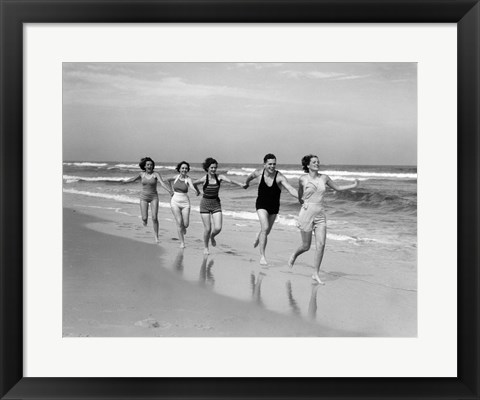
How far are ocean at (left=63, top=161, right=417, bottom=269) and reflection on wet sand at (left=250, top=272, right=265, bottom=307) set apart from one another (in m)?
0.60

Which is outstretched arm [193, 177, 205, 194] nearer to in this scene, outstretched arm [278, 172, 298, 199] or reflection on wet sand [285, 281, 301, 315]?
outstretched arm [278, 172, 298, 199]

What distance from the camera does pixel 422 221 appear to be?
451 centimetres

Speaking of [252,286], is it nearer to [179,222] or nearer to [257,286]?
[257,286]

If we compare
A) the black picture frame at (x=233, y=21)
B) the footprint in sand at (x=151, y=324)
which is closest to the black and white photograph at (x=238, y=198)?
the footprint in sand at (x=151, y=324)

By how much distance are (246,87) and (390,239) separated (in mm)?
2201

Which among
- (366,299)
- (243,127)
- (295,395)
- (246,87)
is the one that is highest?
(246,87)

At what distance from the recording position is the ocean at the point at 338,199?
4855mm

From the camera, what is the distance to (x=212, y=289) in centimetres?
524

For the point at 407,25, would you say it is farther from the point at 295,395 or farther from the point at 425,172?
the point at 295,395

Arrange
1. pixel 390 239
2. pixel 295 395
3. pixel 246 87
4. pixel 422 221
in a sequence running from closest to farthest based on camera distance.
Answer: pixel 295 395
pixel 422 221
pixel 246 87
pixel 390 239

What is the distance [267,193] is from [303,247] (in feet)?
2.38

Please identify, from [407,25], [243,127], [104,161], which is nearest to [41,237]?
→ [104,161]

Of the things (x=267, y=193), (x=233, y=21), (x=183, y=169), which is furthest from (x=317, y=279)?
(x=233, y=21)

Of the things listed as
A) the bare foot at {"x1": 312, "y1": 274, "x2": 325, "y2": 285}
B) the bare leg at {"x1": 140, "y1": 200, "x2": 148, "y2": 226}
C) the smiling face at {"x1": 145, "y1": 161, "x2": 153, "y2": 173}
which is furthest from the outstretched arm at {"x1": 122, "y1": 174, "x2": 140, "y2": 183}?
the bare foot at {"x1": 312, "y1": 274, "x2": 325, "y2": 285}
